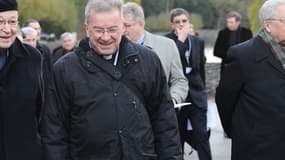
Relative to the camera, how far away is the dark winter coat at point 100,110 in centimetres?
449

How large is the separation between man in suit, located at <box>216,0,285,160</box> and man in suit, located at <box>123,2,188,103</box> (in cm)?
106

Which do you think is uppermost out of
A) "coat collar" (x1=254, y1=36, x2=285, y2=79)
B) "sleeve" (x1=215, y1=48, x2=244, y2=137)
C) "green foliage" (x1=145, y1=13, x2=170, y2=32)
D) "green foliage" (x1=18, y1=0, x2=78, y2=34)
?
"coat collar" (x1=254, y1=36, x2=285, y2=79)

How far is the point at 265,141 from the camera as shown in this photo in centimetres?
595

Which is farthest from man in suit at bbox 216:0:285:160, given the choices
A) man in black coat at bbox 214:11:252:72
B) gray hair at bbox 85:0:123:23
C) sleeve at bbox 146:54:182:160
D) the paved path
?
man in black coat at bbox 214:11:252:72

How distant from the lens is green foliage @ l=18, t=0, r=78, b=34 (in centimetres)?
2434

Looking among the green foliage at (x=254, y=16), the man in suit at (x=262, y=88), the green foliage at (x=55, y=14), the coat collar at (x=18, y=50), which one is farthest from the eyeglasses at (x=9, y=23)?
the green foliage at (x=55, y=14)

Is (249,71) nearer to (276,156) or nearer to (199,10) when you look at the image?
(276,156)

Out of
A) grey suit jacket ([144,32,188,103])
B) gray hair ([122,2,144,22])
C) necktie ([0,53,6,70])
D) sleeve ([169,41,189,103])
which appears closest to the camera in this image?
necktie ([0,53,6,70])

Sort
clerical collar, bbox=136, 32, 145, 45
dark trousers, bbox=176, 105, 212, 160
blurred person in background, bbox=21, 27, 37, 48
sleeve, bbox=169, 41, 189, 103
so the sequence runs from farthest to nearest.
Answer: blurred person in background, bbox=21, 27, 37, 48, dark trousers, bbox=176, 105, 212, 160, sleeve, bbox=169, 41, 189, 103, clerical collar, bbox=136, 32, 145, 45

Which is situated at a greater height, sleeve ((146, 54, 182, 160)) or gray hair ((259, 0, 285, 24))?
gray hair ((259, 0, 285, 24))

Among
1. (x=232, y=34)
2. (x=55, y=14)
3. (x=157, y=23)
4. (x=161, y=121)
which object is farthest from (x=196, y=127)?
(x=157, y=23)

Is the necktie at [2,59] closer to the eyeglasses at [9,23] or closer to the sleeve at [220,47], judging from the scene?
the eyeglasses at [9,23]

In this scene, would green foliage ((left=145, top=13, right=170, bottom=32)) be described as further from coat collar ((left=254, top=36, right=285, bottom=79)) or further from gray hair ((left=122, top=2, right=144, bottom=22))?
coat collar ((left=254, top=36, right=285, bottom=79))

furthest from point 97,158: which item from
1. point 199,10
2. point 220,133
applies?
point 199,10
